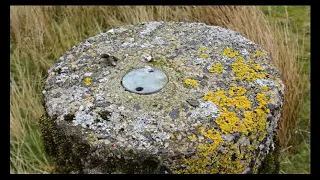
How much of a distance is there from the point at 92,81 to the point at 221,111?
0.71 meters

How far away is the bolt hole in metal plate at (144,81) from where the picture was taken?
2.28m

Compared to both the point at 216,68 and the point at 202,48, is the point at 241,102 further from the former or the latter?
the point at 202,48

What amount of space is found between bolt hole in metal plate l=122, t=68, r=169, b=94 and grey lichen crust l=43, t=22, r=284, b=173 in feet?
0.11

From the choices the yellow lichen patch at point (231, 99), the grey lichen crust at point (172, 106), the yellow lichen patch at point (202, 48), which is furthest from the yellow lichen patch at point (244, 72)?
the yellow lichen patch at point (202, 48)

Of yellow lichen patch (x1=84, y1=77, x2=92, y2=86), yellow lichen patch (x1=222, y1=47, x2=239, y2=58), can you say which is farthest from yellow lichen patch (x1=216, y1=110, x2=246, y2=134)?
→ yellow lichen patch (x1=84, y1=77, x2=92, y2=86)

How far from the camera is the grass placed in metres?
3.10

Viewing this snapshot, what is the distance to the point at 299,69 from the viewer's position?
3.58 metres

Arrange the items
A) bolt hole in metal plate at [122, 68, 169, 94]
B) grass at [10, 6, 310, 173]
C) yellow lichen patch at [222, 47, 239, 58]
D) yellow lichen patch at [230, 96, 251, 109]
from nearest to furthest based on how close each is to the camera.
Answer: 1. yellow lichen patch at [230, 96, 251, 109]
2. bolt hole in metal plate at [122, 68, 169, 94]
3. yellow lichen patch at [222, 47, 239, 58]
4. grass at [10, 6, 310, 173]

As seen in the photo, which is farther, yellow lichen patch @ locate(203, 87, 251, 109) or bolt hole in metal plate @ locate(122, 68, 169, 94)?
bolt hole in metal plate @ locate(122, 68, 169, 94)

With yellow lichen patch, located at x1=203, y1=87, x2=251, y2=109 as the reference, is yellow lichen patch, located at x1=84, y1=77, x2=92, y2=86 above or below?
above

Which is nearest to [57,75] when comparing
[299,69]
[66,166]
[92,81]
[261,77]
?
[92,81]

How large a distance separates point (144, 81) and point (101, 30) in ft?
6.50

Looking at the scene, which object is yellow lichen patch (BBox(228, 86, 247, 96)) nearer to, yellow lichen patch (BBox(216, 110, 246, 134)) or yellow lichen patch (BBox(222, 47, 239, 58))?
yellow lichen patch (BBox(216, 110, 246, 134))

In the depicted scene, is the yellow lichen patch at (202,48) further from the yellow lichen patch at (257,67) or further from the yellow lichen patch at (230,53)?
the yellow lichen patch at (257,67)
